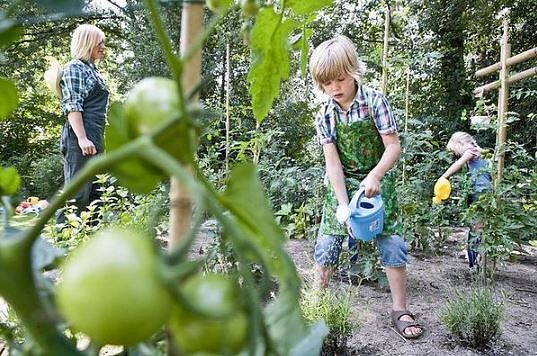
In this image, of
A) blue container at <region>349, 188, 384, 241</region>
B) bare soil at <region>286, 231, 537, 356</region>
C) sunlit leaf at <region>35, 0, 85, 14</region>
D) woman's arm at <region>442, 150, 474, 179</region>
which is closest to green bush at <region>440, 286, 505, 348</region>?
bare soil at <region>286, 231, 537, 356</region>

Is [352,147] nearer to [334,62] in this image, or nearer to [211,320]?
[334,62]

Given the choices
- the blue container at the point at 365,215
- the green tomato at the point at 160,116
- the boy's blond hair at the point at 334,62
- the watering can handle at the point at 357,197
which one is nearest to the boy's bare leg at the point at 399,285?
the blue container at the point at 365,215

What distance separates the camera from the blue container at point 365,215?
6.75 feet

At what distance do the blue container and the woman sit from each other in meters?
1.20

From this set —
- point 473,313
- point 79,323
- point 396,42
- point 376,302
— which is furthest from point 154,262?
point 396,42

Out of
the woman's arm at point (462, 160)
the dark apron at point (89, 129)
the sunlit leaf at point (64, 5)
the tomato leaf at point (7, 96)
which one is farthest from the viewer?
the woman's arm at point (462, 160)

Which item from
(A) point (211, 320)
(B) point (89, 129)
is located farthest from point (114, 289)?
(B) point (89, 129)

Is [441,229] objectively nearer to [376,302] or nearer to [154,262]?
[376,302]

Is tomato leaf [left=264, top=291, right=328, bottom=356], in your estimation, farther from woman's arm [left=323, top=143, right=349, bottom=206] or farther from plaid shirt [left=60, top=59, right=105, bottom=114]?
plaid shirt [left=60, top=59, right=105, bottom=114]

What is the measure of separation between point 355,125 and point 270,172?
6.22 ft

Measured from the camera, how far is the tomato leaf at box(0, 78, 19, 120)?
43 centimetres

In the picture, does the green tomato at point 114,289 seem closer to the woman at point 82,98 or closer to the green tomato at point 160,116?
the green tomato at point 160,116

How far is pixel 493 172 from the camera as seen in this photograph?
318 cm

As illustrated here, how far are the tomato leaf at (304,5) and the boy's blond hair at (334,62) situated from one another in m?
1.55
